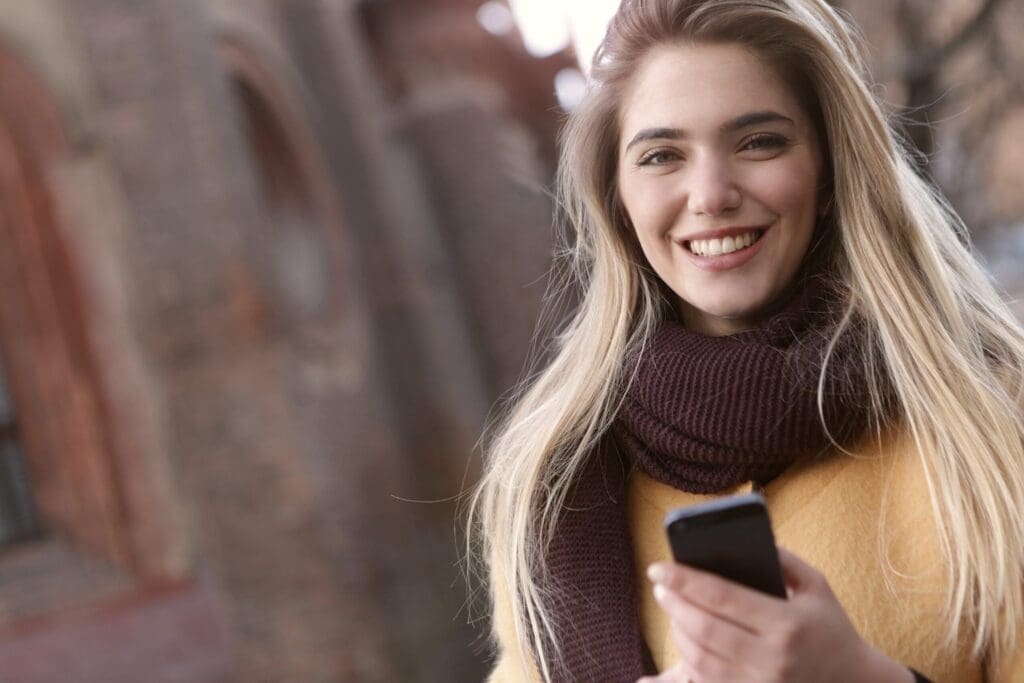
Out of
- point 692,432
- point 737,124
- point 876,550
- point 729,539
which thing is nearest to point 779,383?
point 692,432

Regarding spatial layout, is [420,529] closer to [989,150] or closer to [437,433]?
[437,433]

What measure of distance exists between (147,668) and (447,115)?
7080mm

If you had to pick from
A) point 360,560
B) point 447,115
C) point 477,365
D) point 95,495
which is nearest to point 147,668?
point 95,495

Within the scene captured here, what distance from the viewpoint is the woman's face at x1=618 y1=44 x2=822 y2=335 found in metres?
1.85

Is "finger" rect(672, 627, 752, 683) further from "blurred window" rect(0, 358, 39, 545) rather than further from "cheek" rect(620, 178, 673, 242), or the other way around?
"blurred window" rect(0, 358, 39, 545)

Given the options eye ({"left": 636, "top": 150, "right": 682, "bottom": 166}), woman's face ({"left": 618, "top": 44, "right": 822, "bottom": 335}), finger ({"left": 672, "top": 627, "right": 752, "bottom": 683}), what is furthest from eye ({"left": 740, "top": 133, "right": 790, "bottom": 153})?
finger ({"left": 672, "top": 627, "right": 752, "bottom": 683})

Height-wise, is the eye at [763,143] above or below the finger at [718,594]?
above

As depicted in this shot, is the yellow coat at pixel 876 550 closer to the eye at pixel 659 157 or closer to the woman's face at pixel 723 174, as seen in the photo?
the woman's face at pixel 723 174

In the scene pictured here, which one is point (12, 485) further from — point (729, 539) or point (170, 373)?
point (729, 539)

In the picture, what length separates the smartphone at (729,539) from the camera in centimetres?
134

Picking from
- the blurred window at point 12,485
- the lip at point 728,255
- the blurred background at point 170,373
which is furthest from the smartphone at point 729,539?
the blurred window at point 12,485

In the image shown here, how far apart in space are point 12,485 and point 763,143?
559cm

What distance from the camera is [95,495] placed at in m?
6.48

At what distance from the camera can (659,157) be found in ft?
6.31
